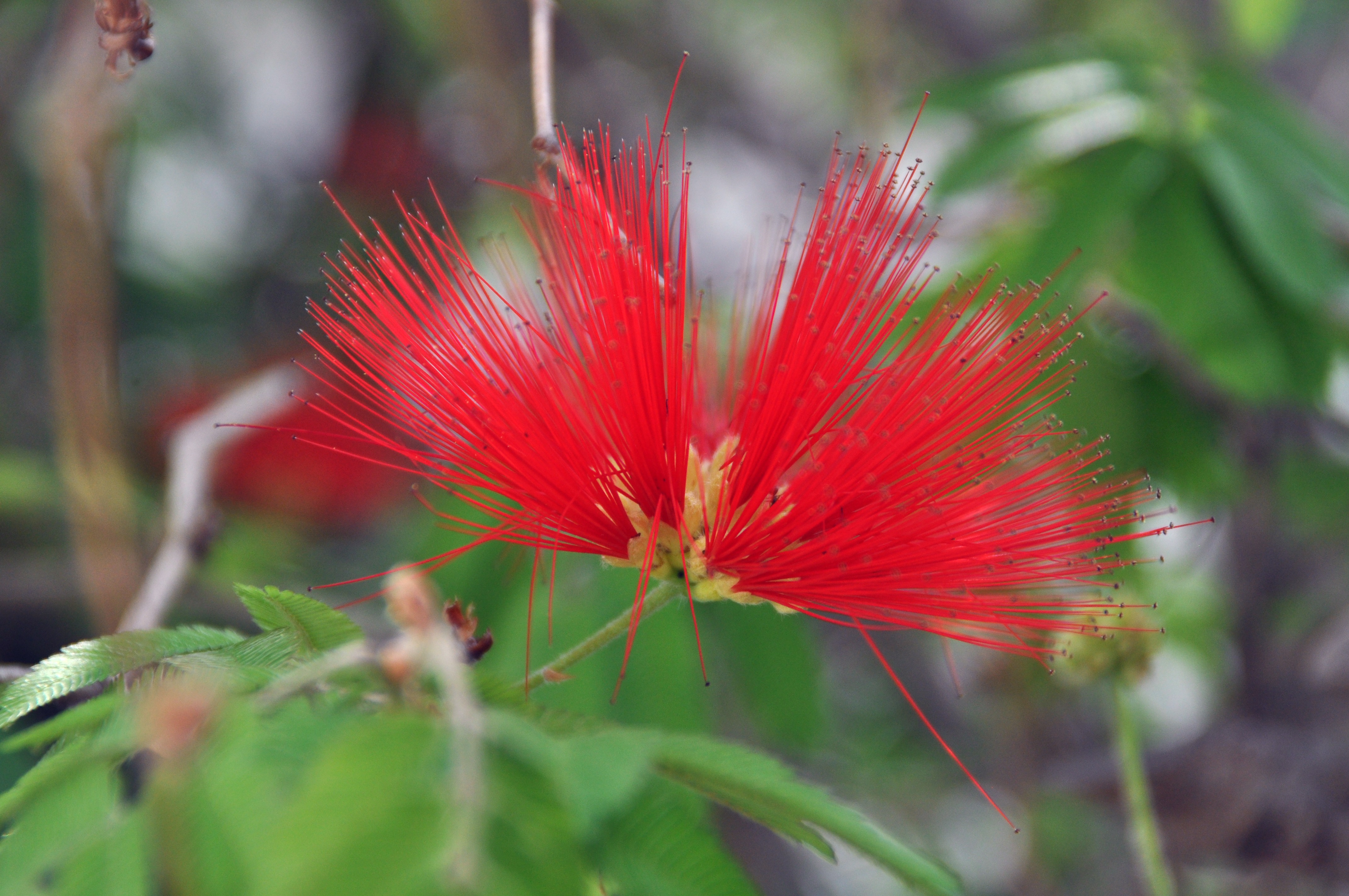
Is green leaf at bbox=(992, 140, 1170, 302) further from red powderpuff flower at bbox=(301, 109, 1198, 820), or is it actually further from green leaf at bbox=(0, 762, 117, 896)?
green leaf at bbox=(0, 762, 117, 896)

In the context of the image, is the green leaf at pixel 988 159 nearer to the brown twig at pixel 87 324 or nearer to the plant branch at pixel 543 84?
the plant branch at pixel 543 84

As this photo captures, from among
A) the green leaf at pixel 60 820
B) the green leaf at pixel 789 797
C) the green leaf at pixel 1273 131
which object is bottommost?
the green leaf at pixel 60 820

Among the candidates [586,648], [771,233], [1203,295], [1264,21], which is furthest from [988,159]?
[586,648]

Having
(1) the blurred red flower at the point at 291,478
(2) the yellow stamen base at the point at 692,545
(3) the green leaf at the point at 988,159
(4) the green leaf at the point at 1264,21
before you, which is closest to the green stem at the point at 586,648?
(2) the yellow stamen base at the point at 692,545

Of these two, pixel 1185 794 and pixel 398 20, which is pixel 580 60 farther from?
pixel 1185 794

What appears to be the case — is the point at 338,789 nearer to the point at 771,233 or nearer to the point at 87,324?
the point at 771,233

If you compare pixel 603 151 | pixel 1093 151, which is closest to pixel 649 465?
pixel 603 151
